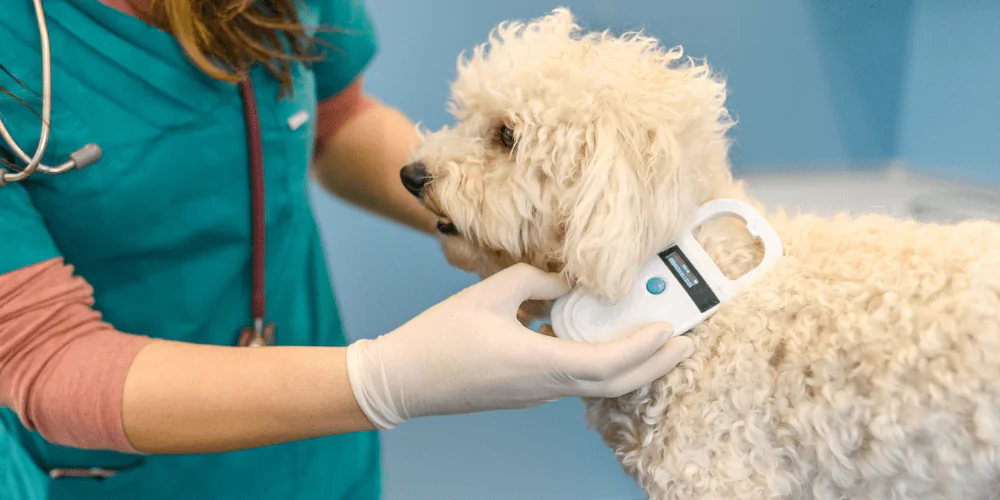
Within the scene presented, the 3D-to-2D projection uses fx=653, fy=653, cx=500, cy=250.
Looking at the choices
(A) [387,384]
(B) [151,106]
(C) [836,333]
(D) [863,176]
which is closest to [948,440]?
(C) [836,333]

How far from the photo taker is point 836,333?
2.01ft

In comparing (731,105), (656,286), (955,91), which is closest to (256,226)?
(656,286)

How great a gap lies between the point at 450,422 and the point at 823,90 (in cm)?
114

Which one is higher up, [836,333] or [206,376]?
[206,376]

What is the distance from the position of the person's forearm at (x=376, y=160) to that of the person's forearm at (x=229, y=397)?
1.27ft

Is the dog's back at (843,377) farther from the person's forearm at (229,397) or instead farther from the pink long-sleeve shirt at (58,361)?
the pink long-sleeve shirt at (58,361)

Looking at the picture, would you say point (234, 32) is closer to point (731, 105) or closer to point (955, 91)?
point (731, 105)

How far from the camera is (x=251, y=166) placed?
732 millimetres

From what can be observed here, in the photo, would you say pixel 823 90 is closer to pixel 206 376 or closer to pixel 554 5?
pixel 554 5

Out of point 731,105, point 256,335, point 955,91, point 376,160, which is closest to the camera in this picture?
point 256,335

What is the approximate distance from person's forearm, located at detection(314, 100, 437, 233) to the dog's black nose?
0.65 ft

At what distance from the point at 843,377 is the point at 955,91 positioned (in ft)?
3.53

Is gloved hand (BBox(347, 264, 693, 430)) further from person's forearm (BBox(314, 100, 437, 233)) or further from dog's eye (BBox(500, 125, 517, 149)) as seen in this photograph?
person's forearm (BBox(314, 100, 437, 233))

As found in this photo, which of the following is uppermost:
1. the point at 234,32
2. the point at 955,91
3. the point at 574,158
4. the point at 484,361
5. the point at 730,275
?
the point at 234,32
